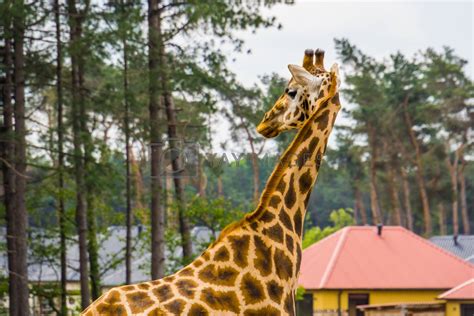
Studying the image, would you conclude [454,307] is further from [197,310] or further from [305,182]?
[197,310]

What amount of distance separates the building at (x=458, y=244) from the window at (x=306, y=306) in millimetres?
13608

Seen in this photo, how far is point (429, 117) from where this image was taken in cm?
5397

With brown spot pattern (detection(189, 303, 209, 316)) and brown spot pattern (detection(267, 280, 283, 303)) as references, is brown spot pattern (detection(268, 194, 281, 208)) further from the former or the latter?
brown spot pattern (detection(189, 303, 209, 316))

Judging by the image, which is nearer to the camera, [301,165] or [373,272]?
[301,165]

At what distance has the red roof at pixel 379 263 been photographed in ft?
123

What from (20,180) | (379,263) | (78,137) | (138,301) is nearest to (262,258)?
(138,301)

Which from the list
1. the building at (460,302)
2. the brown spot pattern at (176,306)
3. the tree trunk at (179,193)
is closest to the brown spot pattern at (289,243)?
the brown spot pattern at (176,306)

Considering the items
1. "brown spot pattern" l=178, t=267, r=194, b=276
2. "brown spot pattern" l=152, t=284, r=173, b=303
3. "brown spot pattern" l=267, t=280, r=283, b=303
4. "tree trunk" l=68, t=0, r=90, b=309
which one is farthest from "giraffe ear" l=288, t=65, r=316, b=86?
"tree trunk" l=68, t=0, r=90, b=309

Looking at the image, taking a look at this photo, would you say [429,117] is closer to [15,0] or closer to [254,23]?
[254,23]

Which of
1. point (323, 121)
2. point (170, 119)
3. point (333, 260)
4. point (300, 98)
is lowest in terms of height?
point (333, 260)

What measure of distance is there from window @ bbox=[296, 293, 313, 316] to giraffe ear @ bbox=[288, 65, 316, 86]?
94.5 feet

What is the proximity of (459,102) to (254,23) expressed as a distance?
3523 cm

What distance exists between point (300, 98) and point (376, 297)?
1126 inches

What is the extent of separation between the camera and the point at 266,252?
8.24 meters
